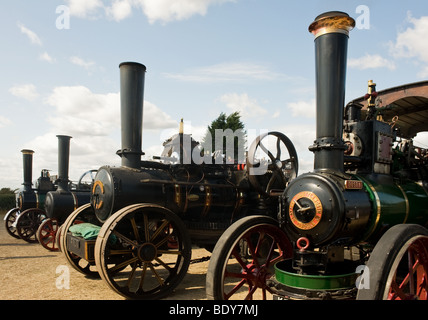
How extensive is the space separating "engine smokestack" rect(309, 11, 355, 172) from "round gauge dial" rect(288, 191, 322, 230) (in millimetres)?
345

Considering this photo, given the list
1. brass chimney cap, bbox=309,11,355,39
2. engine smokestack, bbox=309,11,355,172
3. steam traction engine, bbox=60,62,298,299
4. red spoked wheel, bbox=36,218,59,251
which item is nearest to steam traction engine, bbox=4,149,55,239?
Answer: red spoked wheel, bbox=36,218,59,251

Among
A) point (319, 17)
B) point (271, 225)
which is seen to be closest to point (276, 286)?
point (271, 225)

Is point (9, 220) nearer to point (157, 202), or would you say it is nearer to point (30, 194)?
point (30, 194)

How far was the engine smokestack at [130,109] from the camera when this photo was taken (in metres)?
5.39

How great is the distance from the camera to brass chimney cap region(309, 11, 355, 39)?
316 centimetres

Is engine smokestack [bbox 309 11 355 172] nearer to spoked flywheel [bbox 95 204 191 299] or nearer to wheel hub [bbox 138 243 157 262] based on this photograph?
spoked flywheel [bbox 95 204 191 299]

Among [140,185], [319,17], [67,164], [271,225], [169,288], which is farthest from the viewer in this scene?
[67,164]

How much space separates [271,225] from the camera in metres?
3.46

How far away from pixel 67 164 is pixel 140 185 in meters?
5.15

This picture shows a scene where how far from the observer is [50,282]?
529 centimetres

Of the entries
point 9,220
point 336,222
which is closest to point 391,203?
point 336,222

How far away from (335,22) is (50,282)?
5.00 metres

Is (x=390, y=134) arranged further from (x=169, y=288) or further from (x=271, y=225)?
(x=169, y=288)
